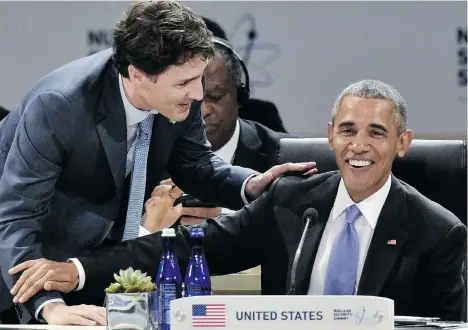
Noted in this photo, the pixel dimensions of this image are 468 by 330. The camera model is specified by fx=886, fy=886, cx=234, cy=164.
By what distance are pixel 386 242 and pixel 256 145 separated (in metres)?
0.83

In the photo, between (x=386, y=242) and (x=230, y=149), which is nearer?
(x=386, y=242)

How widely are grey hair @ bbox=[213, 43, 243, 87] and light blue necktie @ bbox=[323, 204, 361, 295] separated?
2.89 ft

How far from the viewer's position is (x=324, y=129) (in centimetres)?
347

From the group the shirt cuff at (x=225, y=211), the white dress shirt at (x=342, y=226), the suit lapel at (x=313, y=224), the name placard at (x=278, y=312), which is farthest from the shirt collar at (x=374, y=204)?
the name placard at (x=278, y=312)

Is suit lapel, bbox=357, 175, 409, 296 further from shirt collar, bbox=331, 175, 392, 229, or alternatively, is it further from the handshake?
the handshake

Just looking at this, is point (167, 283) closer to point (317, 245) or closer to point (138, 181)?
point (317, 245)

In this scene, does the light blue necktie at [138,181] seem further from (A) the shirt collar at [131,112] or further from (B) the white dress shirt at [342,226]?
(B) the white dress shirt at [342,226]

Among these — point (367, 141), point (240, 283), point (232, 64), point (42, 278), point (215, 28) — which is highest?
point (215, 28)

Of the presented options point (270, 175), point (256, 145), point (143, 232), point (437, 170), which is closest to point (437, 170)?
point (437, 170)

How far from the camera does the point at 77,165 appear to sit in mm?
3104

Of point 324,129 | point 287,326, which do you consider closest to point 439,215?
point 324,129

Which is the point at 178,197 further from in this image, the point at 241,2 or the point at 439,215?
the point at 439,215

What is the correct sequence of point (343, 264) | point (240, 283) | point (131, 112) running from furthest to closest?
1. point (240, 283)
2. point (131, 112)
3. point (343, 264)

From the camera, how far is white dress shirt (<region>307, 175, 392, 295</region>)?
2.83 metres
